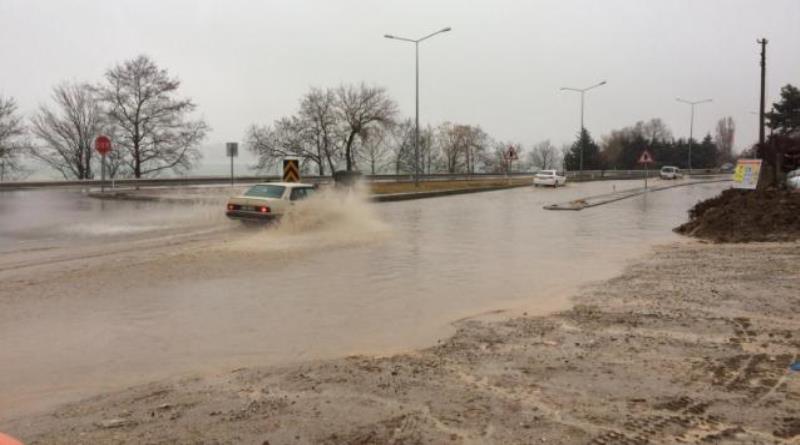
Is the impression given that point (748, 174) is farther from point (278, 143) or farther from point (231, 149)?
point (278, 143)

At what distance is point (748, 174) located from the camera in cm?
2567

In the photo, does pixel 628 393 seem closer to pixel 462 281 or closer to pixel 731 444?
pixel 731 444

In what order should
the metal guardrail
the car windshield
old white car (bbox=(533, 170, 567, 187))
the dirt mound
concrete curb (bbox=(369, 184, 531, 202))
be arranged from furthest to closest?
old white car (bbox=(533, 170, 567, 187)) → the metal guardrail → concrete curb (bbox=(369, 184, 531, 202)) → the car windshield → the dirt mound

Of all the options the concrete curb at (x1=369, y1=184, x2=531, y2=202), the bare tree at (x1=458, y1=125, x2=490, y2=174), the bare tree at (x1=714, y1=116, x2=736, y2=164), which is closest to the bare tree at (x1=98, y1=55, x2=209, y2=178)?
the concrete curb at (x1=369, y1=184, x2=531, y2=202)

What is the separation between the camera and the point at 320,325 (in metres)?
7.26

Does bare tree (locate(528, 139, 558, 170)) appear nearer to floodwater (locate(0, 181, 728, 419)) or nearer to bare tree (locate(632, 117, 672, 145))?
bare tree (locate(632, 117, 672, 145))

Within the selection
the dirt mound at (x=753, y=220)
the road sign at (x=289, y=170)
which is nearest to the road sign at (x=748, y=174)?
the dirt mound at (x=753, y=220)

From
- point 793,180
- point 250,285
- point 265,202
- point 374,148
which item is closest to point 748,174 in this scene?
point 793,180

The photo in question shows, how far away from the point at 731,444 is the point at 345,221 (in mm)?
14846

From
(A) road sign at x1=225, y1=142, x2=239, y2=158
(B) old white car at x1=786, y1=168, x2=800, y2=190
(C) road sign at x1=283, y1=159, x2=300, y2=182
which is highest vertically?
(A) road sign at x1=225, y1=142, x2=239, y2=158

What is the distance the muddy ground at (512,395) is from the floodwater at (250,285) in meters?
0.68

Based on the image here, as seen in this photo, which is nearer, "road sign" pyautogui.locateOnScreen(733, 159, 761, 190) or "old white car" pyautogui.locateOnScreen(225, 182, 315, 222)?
"old white car" pyautogui.locateOnScreen(225, 182, 315, 222)

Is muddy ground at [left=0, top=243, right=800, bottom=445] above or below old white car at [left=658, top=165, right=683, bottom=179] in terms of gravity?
below

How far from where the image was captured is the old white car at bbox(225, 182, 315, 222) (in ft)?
55.3
